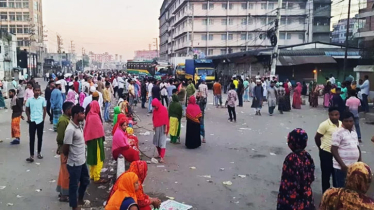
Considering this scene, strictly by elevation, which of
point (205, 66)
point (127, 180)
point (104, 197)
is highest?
point (205, 66)

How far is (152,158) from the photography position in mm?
8445

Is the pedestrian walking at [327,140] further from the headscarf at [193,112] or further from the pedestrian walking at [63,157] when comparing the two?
the headscarf at [193,112]

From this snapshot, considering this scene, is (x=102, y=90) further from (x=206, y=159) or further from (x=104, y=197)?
(x=104, y=197)

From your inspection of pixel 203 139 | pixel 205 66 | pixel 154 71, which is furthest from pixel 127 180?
pixel 154 71

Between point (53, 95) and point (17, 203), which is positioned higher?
point (53, 95)

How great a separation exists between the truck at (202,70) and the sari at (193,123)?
24.9m

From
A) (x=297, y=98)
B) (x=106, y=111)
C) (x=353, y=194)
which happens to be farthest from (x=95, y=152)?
(x=297, y=98)

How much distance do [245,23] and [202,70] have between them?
123ft

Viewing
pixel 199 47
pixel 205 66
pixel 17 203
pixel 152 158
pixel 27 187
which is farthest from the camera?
pixel 199 47

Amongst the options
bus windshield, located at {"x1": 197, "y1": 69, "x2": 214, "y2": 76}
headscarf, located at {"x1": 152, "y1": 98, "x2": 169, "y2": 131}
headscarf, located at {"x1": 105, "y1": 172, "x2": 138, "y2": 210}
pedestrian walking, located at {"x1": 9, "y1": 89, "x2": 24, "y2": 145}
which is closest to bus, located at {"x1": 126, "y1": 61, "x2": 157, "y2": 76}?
bus windshield, located at {"x1": 197, "y1": 69, "x2": 214, "y2": 76}

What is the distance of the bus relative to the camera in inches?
2131

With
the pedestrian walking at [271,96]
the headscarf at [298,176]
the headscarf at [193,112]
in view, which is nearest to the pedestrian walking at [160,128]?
the headscarf at [193,112]

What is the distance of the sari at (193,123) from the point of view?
378 inches

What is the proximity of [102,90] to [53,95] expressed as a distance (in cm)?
345
